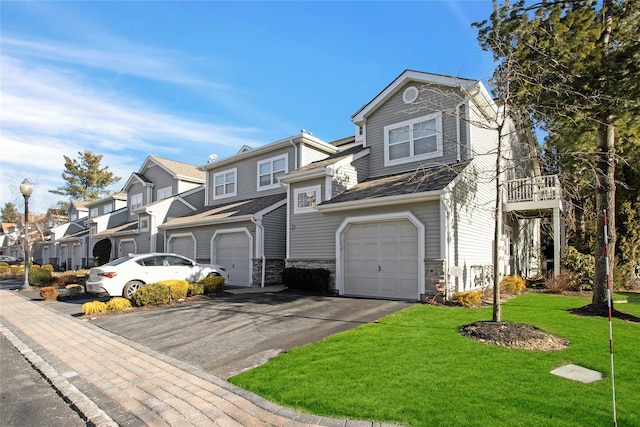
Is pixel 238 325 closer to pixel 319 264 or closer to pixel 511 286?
pixel 319 264

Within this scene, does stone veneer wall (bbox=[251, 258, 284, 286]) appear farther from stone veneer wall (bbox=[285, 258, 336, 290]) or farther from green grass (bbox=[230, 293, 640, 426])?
green grass (bbox=[230, 293, 640, 426])

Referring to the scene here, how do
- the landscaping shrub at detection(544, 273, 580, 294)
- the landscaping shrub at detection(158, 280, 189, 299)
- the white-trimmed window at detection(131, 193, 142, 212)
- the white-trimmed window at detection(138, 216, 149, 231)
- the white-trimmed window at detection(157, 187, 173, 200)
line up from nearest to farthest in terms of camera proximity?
the landscaping shrub at detection(158, 280, 189, 299), the landscaping shrub at detection(544, 273, 580, 294), the white-trimmed window at detection(138, 216, 149, 231), the white-trimmed window at detection(157, 187, 173, 200), the white-trimmed window at detection(131, 193, 142, 212)

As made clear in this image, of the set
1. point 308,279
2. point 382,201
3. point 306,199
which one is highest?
point 306,199

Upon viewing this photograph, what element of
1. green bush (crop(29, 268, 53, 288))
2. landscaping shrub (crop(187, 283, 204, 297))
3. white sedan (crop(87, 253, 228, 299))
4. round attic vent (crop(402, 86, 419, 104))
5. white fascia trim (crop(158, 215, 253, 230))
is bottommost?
green bush (crop(29, 268, 53, 288))

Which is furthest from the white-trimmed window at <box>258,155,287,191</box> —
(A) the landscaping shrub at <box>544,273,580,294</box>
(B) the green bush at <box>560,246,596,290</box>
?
(B) the green bush at <box>560,246,596,290</box>

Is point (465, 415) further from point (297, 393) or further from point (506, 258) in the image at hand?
point (506, 258)

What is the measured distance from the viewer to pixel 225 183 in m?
22.8

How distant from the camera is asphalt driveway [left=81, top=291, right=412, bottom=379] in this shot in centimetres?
655

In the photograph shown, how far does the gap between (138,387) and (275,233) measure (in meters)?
12.4

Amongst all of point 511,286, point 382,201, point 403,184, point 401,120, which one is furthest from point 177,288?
point 511,286

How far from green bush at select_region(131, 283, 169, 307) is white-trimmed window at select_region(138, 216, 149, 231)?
1464 centimetres

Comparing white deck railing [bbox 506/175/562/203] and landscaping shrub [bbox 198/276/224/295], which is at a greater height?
white deck railing [bbox 506/175/562/203]

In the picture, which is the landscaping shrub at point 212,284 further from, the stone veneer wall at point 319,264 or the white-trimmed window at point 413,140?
the white-trimmed window at point 413,140

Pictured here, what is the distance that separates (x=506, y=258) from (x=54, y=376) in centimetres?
1580
